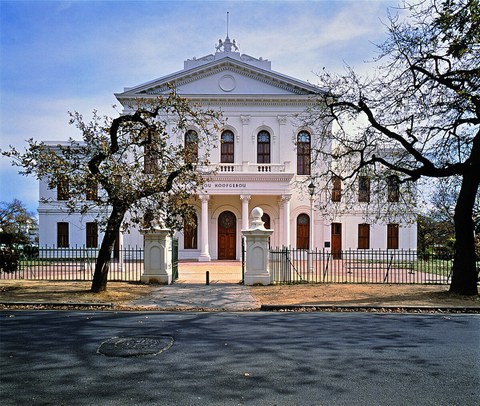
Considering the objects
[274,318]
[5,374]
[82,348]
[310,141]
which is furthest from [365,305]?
[310,141]

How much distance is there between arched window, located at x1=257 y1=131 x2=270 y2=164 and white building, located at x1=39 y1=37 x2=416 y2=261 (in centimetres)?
9

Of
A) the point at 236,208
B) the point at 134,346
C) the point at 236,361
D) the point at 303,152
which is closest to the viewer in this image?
the point at 236,361

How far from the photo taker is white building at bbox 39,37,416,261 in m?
34.0

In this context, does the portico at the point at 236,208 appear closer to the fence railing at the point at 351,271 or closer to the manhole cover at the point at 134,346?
the fence railing at the point at 351,271

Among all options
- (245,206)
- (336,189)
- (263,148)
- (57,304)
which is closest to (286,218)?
(245,206)

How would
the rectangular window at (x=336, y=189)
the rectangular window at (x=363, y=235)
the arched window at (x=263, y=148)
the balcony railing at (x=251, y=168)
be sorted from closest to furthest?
the rectangular window at (x=336, y=189)
the balcony railing at (x=251, y=168)
the arched window at (x=263, y=148)
the rectangular window at (x=363, y=235)

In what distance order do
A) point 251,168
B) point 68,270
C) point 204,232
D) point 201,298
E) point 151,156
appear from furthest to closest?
point 251,168, point 204,232, point 68,270, point 151,156, point 201,298

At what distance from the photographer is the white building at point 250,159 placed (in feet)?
111

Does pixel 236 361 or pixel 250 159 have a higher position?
pixel 250 159

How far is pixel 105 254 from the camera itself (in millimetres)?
14500

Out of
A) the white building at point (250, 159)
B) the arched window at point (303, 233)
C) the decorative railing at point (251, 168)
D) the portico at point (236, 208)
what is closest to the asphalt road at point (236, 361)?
the portico at point (236, 208)

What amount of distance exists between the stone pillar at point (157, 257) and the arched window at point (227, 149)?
18.5 metres

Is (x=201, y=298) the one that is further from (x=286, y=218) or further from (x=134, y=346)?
(x=286, y=218)

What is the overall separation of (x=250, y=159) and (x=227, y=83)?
6760 mm
